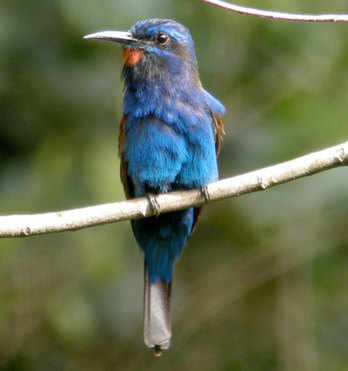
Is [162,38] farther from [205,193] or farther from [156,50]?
[205,193]

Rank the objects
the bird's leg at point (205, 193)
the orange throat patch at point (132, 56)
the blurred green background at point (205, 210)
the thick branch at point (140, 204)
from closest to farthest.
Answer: the thick branch at point (140, 204), the bird's leg at point (205, 193), the orange throat patch at point (132, 56), the blurred green background at point (205, 210)

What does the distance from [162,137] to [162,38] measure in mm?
602

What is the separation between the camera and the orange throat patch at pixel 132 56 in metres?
4.50

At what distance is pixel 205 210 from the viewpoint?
5824 millimetres

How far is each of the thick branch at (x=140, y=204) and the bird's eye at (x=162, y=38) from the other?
102cm

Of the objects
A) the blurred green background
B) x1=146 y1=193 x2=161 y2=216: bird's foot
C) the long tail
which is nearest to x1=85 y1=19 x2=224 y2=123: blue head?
the blurred green background

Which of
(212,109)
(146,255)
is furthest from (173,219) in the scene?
(212,109)

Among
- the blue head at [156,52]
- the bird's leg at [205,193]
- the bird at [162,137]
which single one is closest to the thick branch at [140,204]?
the bird's leg at [205,193]

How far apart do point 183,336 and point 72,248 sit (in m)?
1.35

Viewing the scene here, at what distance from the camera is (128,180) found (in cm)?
450

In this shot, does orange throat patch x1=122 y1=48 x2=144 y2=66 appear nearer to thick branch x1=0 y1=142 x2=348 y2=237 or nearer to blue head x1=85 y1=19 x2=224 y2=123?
blue head x1=85 y1=19 x2=224 y2=123

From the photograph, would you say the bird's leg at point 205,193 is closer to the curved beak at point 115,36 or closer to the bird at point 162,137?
the bird at point 162,137

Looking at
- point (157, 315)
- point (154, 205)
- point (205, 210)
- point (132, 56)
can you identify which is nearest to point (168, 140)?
point (154, 205)

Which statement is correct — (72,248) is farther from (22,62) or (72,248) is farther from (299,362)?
(299,362)
